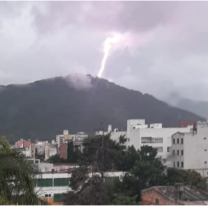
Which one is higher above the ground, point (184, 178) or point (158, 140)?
point (158, 140)

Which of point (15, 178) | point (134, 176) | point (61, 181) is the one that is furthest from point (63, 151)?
point (15, 178)

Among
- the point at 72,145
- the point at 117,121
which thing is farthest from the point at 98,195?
the point at 117,121

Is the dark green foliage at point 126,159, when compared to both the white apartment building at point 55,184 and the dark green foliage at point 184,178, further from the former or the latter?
the white apartment building at point 55,184

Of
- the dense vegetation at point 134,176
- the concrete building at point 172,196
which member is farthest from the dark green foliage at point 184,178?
the concrete building at point 172,196

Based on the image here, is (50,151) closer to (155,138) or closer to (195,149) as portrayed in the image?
(155,138)

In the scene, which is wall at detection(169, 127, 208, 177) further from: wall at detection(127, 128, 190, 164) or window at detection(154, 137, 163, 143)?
window at detection(154, 137, 163, 143)

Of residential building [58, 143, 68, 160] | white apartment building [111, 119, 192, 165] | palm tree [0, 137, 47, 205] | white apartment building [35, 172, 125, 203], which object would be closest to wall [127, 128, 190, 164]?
white apartment building [111, 119, 192, 165]
